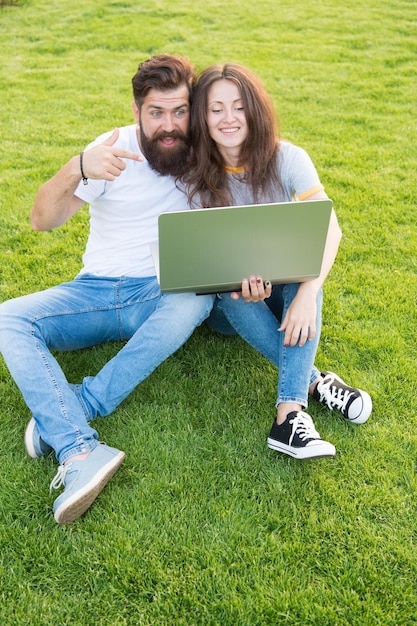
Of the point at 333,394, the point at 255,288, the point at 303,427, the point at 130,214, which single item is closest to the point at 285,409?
the point at 303,427

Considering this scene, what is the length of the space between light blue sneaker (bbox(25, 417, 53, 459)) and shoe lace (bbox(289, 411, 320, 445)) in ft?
2.91

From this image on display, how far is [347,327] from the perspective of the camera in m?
3.06

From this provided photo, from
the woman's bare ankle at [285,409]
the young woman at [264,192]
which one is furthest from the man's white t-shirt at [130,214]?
the woman's bare ankle at [285,409]

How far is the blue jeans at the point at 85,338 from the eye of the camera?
224 cm

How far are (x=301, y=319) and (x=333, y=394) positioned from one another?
369mm

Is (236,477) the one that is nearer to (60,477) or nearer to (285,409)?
(285,409)

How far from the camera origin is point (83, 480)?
82.7 inches

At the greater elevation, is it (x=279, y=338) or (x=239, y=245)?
(x=239, y=245)

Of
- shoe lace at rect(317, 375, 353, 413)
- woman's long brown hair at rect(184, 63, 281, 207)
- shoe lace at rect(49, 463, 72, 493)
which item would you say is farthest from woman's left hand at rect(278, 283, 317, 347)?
shoe lace at rect(49, 463, 72, 493)

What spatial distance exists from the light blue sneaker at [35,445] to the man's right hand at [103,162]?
0.94 m

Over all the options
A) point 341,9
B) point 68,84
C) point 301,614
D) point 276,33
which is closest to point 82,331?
point 301,614

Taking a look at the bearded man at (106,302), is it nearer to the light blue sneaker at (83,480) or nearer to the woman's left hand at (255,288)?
the light blue sneaker at (83,480)

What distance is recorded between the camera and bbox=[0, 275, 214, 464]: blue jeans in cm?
224

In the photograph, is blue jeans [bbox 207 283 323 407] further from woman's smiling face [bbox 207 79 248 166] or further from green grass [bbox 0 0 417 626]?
woman's smiling face [bbox 207 79 248 166]
